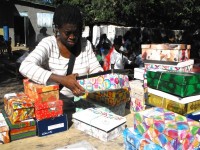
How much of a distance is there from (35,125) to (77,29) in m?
0.82

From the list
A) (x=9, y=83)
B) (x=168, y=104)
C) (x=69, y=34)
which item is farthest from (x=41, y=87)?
(x=9, y=83)

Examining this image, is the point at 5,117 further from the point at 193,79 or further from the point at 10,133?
the point at 193,79

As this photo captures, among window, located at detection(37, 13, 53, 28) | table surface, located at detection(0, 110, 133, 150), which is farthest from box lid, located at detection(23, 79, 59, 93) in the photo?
window, located at detection(37, 13, 53, 28)

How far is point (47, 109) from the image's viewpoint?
1.86 meters

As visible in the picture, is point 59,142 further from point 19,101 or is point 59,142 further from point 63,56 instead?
point 63,56

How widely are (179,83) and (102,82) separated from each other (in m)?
0.59

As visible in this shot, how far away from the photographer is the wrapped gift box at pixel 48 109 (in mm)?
1836

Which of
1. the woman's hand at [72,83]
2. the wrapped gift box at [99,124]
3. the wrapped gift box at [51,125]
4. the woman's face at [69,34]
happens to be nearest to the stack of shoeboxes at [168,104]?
the wrapped gift box at [99,124]

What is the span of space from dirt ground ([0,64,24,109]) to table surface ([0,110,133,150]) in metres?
3.01

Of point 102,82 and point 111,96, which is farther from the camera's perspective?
point 111,96

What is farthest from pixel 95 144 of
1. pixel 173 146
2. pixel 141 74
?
pixel 141 74

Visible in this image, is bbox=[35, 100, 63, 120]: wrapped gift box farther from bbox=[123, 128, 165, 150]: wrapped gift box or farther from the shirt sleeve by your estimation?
bbox=[123, 128, 165, 150]: wrapped gift box

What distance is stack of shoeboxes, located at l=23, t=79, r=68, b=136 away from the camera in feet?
6.02

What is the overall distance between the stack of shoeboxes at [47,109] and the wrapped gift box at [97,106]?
0.35 meters
